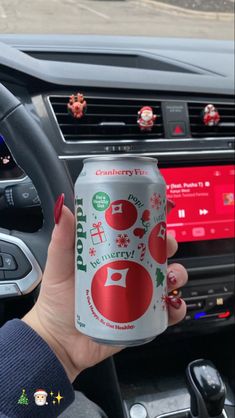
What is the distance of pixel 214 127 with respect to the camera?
1873mm

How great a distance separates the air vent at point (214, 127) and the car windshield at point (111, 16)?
270mm

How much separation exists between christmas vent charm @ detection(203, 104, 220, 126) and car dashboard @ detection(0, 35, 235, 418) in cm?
1

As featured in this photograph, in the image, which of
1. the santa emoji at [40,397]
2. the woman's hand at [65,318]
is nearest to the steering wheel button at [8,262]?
the woman's hand at [65,318]

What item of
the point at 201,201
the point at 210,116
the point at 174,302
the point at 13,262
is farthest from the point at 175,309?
the point at 210,116

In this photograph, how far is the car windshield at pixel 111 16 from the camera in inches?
54.0

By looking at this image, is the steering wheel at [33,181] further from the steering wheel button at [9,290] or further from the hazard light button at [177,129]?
the hazard light button at [177,129]

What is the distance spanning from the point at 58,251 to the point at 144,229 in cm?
21

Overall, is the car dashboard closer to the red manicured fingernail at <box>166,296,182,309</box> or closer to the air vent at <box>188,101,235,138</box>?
the air vent at <box>188,101,235,138</box>

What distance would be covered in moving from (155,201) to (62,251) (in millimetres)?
213

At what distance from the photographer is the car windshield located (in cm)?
137

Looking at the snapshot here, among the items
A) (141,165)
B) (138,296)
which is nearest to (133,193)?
(141,165)

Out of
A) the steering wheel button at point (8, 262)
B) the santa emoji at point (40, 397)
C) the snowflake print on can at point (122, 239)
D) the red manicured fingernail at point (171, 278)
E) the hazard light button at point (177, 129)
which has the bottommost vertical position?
the santa emoji at point (40, 397)

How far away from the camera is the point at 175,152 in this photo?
177 cm

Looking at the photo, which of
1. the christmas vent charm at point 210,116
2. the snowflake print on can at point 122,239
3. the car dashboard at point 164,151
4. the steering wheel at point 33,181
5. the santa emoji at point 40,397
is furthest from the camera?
the christmas vent charm at point 210,116
